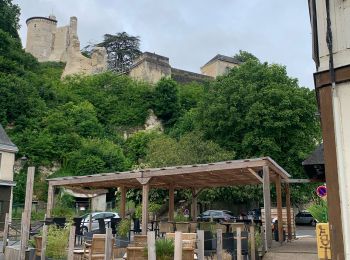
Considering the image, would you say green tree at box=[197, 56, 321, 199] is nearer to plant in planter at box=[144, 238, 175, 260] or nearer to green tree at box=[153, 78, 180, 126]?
green tree at box=[153, 78, 180, 126]

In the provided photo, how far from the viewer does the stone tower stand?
217ft

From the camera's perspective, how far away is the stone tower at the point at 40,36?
6606cm

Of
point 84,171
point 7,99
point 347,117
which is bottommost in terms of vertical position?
point 347,117

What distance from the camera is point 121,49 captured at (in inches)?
2559

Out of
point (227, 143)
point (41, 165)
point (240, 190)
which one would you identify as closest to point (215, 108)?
point (227, 143)

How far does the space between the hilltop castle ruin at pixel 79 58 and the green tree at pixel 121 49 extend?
3816 mm

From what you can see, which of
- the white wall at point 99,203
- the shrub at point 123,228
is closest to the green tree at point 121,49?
the white wall at point 99,203

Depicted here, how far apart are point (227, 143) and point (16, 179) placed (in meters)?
15.1

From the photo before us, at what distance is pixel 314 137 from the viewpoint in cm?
2823

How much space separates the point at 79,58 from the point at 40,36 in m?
13.4

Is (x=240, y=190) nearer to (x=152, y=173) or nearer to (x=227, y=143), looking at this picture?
(x=227, y=143)

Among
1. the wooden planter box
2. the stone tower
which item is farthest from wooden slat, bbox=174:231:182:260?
the stone tower

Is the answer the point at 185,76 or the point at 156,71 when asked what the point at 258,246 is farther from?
the point at 185,76

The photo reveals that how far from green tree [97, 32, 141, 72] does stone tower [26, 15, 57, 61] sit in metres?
9.08
